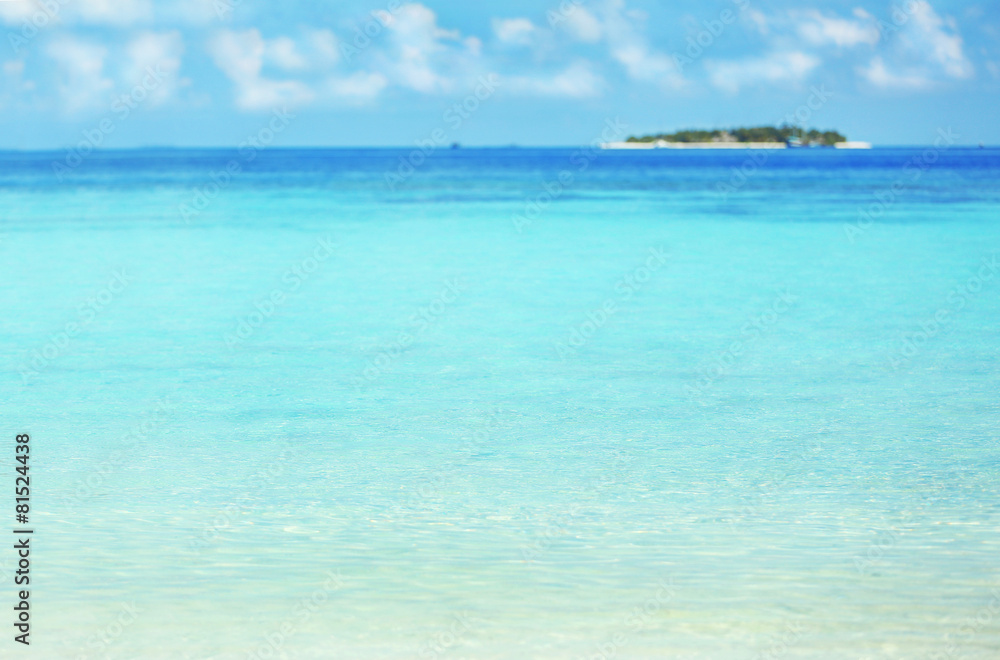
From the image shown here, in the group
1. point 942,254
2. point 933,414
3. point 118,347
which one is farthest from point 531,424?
point 942,254

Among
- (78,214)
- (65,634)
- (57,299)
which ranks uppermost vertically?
(78,214)

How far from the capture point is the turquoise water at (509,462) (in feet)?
16.3

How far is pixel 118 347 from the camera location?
1195cm

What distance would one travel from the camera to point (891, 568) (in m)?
5.45

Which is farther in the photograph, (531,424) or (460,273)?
(460,273)

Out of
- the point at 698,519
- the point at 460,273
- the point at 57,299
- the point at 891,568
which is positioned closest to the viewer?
the point at 891,568

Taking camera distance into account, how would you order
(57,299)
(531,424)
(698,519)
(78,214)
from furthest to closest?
(78,214), (57,299), (531,424), (698,519)

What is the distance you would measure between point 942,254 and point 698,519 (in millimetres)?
17877

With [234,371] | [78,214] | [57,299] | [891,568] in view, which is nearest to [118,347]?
[234,371]

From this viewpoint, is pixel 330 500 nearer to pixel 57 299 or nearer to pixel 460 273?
pixel 57 299

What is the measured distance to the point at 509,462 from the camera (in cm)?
740

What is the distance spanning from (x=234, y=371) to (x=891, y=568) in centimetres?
714

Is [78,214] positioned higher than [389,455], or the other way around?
[78,214]

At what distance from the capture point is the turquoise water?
195 inches
